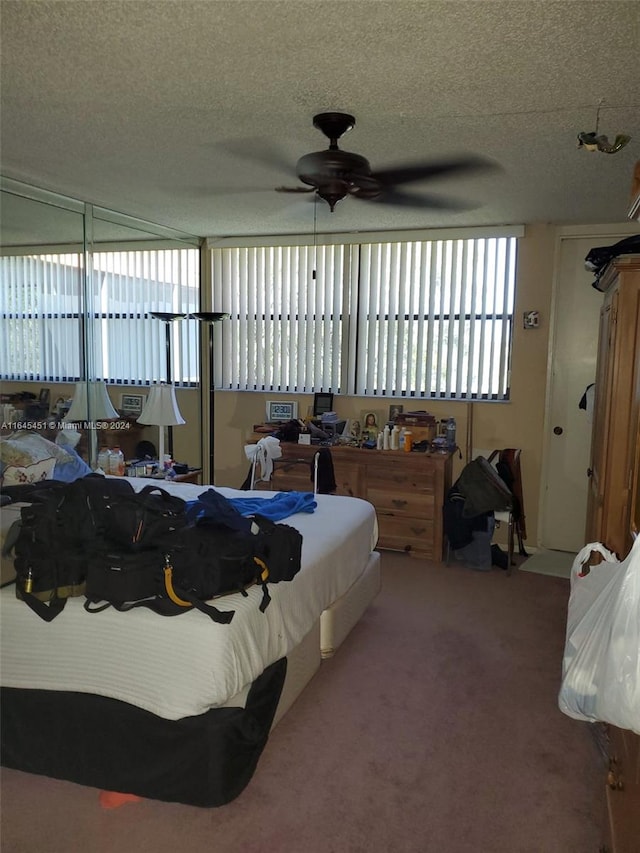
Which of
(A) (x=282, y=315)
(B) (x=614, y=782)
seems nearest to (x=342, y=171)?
(B) (x=614, y=782)

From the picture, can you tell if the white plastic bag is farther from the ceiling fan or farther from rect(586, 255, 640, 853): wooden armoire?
the ceiling fan

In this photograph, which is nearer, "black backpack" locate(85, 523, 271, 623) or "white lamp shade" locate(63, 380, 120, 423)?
"black backpack" locate(85, 523, 271, 623)

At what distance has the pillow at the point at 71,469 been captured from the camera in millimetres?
3643

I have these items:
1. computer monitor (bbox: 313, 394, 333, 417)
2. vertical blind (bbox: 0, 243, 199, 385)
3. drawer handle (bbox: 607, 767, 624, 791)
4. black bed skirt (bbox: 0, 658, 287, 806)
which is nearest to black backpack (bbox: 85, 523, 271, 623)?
black bed skirt (bbox: 0, 658, 287, 806)

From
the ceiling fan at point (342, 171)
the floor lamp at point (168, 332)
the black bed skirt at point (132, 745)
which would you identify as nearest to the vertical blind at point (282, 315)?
the floor lamp at point (168, 332)

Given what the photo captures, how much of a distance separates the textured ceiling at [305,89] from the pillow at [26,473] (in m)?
1.61

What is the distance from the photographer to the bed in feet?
6.54

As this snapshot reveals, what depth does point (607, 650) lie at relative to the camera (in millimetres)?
1400

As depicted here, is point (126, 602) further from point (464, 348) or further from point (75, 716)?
point (464, 348)

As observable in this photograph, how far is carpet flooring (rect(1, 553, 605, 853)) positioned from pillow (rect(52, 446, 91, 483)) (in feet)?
5.75

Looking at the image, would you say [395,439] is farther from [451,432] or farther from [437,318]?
[437,318]

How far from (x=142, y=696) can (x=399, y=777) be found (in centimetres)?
99

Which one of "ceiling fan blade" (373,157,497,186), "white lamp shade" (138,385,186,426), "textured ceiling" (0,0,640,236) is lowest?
"white lamp shade" (138,385,186,426)

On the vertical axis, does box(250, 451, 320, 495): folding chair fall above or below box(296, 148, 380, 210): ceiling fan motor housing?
below
